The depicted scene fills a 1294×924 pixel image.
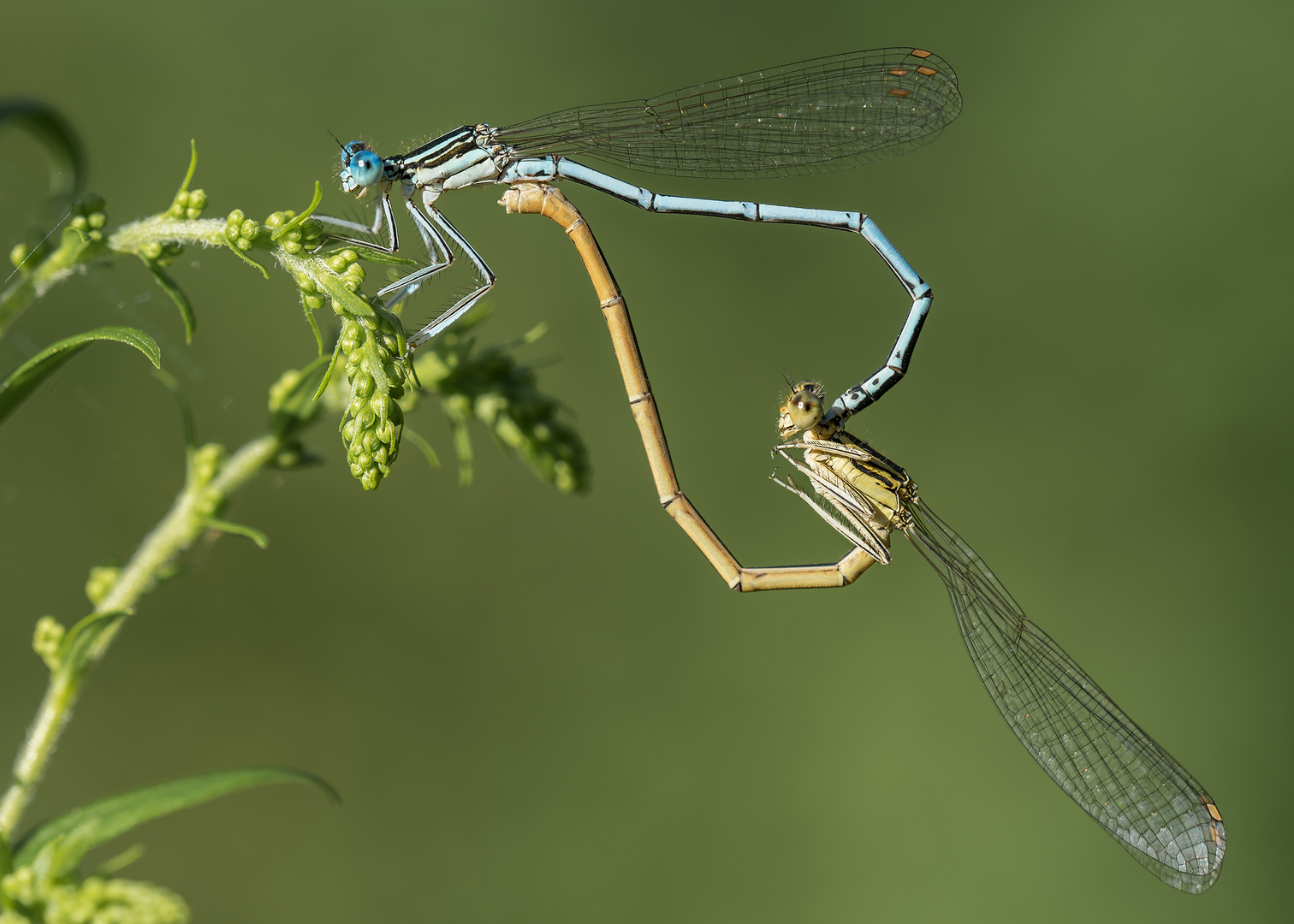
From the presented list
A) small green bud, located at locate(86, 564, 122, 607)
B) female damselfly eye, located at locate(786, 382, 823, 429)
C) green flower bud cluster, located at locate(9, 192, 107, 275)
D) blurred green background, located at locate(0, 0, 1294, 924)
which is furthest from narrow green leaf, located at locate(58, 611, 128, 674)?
blurred green background, located at locate(0, 0, 1294, 924)

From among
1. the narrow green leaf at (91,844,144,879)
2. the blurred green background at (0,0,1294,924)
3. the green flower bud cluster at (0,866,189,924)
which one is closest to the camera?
the green flower bud cluster at (0,866,189,924)

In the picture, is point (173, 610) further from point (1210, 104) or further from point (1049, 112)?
point (1210, 104)

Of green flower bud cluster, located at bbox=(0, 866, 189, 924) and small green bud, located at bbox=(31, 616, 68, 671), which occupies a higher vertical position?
small green bud, located at bbox=(31, 616, 68, 671)

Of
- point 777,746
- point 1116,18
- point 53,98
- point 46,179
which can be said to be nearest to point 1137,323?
point 1116,18

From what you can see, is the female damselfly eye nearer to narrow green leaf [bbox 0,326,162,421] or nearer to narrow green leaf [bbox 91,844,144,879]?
narrow green leaf [bbox 0,326,162,421]

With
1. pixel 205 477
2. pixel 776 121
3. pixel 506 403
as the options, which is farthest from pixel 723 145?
pixel 205 477

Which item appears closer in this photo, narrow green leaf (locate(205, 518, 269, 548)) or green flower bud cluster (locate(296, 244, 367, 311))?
green flower bud cluster (locate(296, 244, 367, 311))
